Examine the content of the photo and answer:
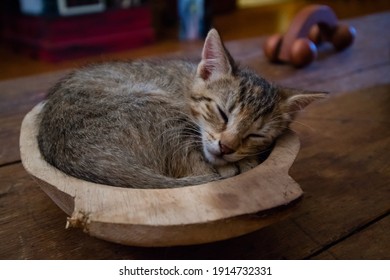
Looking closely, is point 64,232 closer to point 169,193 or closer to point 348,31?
point 169,193

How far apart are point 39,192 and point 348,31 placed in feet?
5.00

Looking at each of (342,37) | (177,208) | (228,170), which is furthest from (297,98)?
(342,37)

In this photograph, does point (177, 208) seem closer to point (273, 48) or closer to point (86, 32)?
point (273, 48)

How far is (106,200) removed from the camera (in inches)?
24.5

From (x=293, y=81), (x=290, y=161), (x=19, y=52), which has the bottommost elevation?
(x=19, y=52)

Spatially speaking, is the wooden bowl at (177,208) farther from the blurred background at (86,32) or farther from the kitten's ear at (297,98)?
the blurred background at (86,32)

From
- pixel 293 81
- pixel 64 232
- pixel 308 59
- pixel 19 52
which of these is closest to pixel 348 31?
pixel 308 59

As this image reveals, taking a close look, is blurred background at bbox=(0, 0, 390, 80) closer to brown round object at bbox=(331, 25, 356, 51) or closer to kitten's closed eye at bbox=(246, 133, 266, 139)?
brown round object at bbox=(331, 25, 356, 51)

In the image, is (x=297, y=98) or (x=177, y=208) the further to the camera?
(x=297, y=98)

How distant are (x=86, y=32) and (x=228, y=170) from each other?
7.47ft

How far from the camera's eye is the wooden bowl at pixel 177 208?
1.90ft

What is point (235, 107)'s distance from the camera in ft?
3.04

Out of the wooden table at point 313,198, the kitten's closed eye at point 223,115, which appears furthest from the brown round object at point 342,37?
the kitten's closed eye at point 223,115

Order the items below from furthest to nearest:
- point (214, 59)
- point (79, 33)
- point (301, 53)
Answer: point (79, 33), point (301, 53), point (214, 59)
